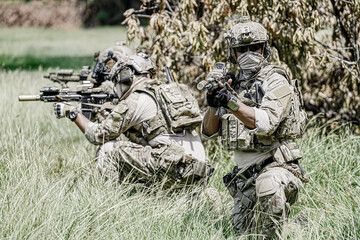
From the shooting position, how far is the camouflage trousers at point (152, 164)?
5617mm

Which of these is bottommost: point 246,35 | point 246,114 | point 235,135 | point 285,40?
point 285,40

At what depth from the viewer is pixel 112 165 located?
5668 millimetres

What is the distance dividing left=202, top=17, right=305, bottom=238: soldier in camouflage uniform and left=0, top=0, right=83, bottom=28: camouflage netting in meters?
30.5

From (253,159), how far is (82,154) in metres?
2.52

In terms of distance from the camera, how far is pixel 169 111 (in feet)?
18.5

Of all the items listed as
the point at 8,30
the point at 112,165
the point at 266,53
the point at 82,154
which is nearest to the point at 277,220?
the point at 266,53

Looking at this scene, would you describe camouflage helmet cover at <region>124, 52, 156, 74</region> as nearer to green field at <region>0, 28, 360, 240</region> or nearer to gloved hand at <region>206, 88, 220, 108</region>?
green field at <region>0, 28, 360, 240</region>

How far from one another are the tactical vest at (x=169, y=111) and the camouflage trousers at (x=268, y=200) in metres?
1.12

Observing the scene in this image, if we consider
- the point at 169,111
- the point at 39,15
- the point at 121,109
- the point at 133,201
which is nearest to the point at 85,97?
the point at 121,109

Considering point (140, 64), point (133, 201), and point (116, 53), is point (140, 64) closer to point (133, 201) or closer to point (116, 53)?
point (116, 53)

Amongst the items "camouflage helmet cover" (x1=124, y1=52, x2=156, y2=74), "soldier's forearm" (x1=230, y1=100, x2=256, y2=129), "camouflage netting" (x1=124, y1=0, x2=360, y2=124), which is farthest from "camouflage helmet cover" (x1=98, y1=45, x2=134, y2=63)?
"soldier's forearm" (x1=230, y1=100, x2=256, y2=129)

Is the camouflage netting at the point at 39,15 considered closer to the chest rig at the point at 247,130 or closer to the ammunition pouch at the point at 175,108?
the ammunition pouch at the point at 175,108

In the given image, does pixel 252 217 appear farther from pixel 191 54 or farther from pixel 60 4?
pixel 60 4

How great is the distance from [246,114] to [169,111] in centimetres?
162
